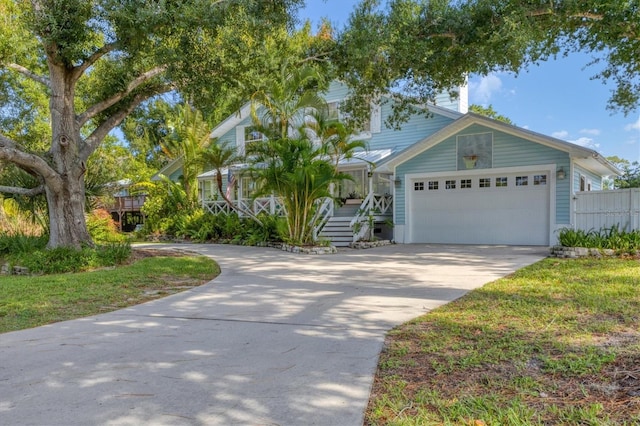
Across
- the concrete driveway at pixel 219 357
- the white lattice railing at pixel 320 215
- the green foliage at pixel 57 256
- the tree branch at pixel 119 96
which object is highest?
A: the tree branch at pixel 119 96

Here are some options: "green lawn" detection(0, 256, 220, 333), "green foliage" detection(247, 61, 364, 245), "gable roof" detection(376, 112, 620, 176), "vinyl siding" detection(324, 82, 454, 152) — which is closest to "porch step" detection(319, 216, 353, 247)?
"green foliage" detection(247, 61, 364, 245)

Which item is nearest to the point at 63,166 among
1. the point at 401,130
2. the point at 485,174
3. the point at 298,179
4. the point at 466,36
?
the point at 298,179

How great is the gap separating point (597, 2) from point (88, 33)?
32.4 feet

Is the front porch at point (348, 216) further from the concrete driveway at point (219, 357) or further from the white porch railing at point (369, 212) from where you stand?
the concrete driveway at point (219, 357)

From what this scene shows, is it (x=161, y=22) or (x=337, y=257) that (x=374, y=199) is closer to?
(x=337, y=257)

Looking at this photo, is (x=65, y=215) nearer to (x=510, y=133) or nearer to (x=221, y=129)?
(x=221, y=129)

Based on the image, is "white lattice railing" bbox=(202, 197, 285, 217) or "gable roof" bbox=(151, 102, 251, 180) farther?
"gable roof" bbox=(151, 102, 251, 180)

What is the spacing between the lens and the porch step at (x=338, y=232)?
1359 cm

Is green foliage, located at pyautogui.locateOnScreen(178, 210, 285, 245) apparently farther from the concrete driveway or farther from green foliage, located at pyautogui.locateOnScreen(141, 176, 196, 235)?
the concrete driveway

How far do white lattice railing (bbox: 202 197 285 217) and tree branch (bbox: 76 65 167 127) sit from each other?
5.13 meters

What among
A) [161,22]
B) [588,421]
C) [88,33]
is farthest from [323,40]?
[588,421]

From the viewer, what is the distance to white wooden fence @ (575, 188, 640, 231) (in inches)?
386

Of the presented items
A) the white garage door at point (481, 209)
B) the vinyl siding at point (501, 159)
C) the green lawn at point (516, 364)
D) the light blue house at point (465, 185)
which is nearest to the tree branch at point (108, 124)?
the light blue house at point (465, 185)

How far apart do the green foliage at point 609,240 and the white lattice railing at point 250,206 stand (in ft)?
26.9
